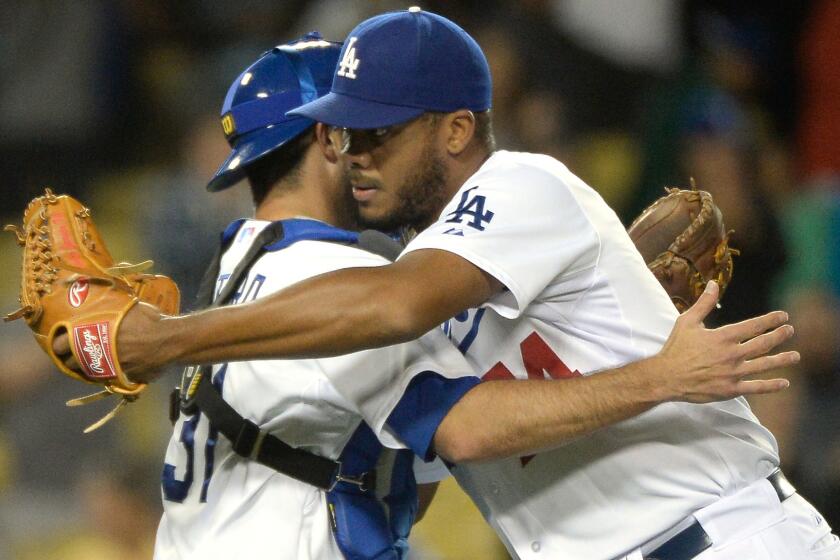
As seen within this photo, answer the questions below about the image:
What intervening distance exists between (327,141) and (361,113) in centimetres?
36

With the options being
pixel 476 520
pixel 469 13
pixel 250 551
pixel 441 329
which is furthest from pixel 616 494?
pixel 469 13

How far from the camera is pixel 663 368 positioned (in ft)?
7.95

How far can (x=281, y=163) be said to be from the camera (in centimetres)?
310

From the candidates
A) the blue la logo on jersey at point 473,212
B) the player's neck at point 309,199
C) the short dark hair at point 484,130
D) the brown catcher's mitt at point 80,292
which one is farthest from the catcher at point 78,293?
the short dark hair at point 484,130

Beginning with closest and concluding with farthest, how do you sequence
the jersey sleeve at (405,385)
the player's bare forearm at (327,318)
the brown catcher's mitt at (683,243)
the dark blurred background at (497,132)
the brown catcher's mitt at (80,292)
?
the player's bare forearm at (327,318) → the brown catcher's mitt at (80,292) → the jersey sleeve at (405,385) → the brown catcher's mitt at (683,243) → the dark blurred background at (497,132)

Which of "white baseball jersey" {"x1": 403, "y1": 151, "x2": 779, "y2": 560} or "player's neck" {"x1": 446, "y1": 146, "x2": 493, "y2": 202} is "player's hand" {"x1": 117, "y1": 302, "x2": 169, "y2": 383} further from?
"player's neck" {"x1": 446, "y1": 146, "x2": 493, "y2": 202}

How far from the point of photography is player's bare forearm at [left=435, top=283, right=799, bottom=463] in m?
2.41

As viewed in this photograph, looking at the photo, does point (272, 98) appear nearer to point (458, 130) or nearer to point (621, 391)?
point (458, 130)

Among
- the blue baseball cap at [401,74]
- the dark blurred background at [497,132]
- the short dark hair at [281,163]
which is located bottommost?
the dark blurred background at [497,132]

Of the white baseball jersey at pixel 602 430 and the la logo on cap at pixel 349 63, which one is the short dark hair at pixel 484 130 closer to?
the white baseball jersey at pixel 602 430

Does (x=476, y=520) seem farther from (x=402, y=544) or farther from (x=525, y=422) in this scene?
(x=525, y=422)

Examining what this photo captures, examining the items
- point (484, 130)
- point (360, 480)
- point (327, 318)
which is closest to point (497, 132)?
point (484, 130)

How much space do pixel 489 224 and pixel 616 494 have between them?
65 cm

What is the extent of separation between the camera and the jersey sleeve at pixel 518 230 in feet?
7.96
